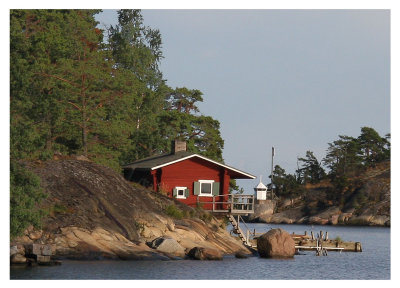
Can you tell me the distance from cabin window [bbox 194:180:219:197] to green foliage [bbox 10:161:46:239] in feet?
72.4

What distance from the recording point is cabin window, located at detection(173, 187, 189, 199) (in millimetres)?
56328

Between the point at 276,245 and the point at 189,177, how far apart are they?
10.5 meters

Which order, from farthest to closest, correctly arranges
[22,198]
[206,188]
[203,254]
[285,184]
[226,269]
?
[285,184] < [206,188] < [203,254] < [226,269] < [22,198]

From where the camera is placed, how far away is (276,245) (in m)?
49.1

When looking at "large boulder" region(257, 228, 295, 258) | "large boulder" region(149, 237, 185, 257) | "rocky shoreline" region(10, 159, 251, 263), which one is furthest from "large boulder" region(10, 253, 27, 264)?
"large boulder" region(257, 228, 295, 258)

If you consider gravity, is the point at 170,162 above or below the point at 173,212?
above

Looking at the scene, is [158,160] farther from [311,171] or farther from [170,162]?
[311,171]

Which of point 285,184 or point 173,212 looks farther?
point 285,184

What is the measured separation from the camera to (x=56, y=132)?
58969mm

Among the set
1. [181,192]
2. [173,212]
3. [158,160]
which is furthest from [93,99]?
[173,212]

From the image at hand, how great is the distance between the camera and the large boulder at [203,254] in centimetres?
4344

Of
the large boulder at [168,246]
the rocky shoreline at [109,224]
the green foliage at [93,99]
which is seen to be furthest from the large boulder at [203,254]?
the green foliage at [93,99]

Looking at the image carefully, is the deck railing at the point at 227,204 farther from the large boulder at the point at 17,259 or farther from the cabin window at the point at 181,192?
the large boulder at the point at 17,259

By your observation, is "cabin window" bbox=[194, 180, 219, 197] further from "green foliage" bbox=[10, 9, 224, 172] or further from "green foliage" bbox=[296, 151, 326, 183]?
"green foliage" bbox=[296, 151, 326, 183]
